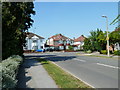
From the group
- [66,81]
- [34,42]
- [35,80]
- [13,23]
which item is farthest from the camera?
[34,42]

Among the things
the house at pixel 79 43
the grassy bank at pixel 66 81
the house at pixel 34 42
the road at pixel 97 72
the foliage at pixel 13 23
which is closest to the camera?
the grassy bank at pixel 66 81

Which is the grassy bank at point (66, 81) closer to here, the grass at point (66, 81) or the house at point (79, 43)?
the grass at point (66, 81)

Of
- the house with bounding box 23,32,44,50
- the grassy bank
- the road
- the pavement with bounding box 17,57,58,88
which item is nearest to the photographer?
the grassy bank

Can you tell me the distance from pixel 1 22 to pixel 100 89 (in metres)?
11.9

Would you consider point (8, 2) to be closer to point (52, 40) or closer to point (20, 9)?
point (20, 9)

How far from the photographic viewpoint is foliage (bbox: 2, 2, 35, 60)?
1784cm

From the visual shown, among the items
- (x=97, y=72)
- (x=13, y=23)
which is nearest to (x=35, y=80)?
(x=97, y=72)

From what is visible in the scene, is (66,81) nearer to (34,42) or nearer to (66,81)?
(66,81)

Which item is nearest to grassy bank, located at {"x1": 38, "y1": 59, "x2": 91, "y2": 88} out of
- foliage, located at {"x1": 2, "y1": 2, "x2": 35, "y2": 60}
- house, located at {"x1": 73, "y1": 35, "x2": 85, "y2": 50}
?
foliage, located at {"x1": 2, "y1": 2, "x2": 35, "y2": 60}

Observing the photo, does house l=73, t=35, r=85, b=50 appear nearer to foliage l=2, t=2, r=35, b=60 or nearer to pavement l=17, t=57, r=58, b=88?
foliage l=2, t=2, r=35, b=60

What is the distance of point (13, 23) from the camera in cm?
2047

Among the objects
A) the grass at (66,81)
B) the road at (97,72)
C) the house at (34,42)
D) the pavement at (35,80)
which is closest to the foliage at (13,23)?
the road at (97,72)

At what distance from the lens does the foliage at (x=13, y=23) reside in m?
17.8

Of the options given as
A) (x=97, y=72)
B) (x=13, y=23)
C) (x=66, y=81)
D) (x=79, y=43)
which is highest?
(x=13, y=23)
